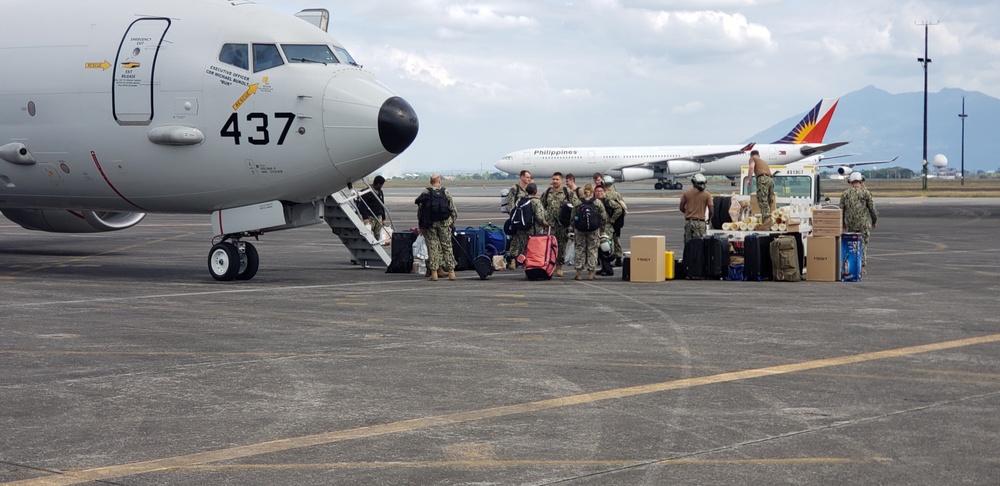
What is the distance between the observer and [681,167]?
8712cm

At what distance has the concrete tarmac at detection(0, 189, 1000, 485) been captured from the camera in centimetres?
739

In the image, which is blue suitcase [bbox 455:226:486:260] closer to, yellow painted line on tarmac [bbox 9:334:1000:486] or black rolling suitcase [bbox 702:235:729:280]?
black rolling suitcase [bbox 702:235:729:280]

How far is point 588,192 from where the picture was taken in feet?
69.4

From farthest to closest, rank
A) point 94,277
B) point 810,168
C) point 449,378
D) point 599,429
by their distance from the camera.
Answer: point 810,168 < point 94,277 < point 449,378 < point 599,429

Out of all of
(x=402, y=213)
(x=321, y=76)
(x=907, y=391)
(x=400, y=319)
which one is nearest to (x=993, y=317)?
(x=907, y=391)

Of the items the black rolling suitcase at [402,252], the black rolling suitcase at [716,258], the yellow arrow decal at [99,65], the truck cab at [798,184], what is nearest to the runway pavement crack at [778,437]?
the black rolling suitcase at [716,258]

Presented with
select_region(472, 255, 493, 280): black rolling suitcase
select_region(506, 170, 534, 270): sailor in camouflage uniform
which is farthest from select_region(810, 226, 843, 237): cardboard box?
select_region(472, 255, 493, 280): black rolling suitcase

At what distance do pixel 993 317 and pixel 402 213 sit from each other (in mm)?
38792

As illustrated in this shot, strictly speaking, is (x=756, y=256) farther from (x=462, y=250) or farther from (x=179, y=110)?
(x=179, y=110)

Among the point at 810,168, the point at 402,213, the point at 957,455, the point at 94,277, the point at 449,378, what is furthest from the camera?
the point at 402,213

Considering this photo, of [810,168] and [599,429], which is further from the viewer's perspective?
[810,168]

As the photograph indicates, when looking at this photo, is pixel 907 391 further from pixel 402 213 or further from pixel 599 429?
pixel 402 213

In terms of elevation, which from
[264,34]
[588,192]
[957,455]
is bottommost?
[957,455]

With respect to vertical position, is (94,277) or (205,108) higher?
(205,108)
